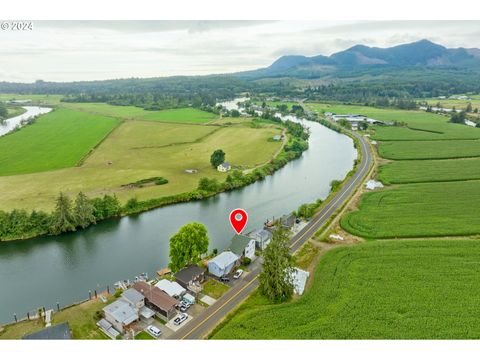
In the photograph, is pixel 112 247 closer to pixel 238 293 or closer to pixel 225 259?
pixel 225 259

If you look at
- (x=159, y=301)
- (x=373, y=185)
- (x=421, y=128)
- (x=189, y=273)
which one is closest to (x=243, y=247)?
(x=189, y=273)

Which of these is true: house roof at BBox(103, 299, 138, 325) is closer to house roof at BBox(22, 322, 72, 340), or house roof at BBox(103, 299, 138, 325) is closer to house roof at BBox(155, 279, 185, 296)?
house roof at BBox(155, 279, 185, 296)

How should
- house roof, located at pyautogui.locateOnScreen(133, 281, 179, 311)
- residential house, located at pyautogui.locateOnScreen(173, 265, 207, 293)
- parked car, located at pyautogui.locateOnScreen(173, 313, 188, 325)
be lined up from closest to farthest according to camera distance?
1. parked car, located at pyautogui.locateOnScreen(173, 313, 188, 325)
2. house roof, located at pyautogui.locateOnScreen(133, 281, 179, 311)
3. residential house, located at pyautogui.locateOnScreen(173, 265, 207, 293)

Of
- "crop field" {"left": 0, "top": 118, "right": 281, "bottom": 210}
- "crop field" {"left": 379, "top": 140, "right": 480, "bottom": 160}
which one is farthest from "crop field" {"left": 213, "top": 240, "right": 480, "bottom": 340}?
"crop field" {"left": 379, "top": 140, "right": 480, "bottom": 160}

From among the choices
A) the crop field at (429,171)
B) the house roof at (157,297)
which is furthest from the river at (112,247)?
the crop field at (429,171)

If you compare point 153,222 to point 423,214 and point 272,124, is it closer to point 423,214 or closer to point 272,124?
point 423,214

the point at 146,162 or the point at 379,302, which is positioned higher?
the point at 146,162

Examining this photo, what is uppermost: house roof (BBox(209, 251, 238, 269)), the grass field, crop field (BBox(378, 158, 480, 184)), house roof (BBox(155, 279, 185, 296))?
crop field (BBox(378, 158, 480, 184))
